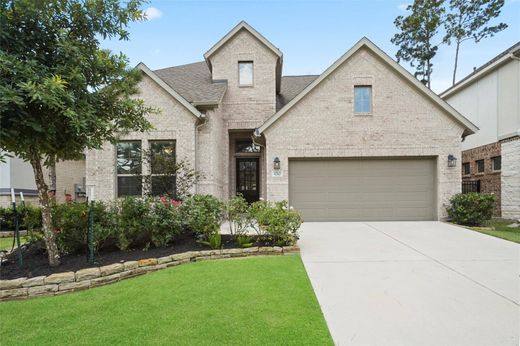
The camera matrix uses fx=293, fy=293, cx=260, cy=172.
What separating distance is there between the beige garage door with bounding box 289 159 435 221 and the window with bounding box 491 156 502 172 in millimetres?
4836

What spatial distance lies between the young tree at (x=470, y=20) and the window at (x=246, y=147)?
66.1ft

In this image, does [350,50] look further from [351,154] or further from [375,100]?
[351,154]

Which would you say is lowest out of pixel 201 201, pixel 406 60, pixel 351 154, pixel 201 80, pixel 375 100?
pixel 201 201

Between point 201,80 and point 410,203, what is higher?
point 201,80

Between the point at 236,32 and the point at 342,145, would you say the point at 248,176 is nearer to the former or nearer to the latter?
the point at 342,145

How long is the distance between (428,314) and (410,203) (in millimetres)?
8310

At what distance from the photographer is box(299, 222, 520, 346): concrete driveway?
321 cm

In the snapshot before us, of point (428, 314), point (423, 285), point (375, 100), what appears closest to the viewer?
point (428, 314)

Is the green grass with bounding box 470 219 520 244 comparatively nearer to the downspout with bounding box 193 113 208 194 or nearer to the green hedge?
the green hedge

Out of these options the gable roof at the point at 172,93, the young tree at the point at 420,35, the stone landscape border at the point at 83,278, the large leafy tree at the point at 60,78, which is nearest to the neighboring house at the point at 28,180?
the gable roof at the point at 172,93

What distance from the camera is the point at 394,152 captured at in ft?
36.1

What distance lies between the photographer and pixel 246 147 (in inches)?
556

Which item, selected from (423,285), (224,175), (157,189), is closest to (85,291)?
(423,285)

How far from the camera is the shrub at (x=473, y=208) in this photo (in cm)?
988
